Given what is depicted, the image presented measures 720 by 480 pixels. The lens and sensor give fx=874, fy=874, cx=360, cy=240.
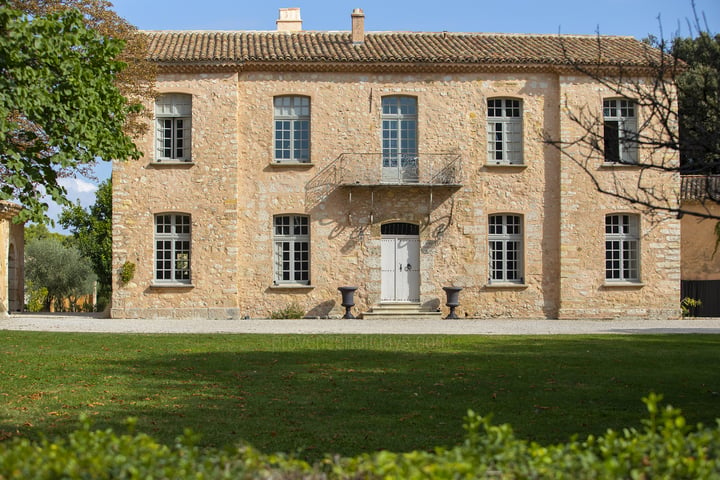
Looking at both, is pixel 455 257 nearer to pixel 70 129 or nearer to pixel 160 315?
pixel 160 315

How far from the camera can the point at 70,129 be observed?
34.3 feet

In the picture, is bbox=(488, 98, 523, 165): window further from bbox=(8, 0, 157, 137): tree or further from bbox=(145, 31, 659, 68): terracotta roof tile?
bbox=(8, 0, 157, 137): tree

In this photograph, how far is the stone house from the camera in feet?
78.5

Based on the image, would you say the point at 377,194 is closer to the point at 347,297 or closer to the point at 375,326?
the point at 347,297

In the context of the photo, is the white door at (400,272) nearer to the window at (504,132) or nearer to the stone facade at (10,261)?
the window at (504,132)

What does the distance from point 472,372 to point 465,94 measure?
48.0ft

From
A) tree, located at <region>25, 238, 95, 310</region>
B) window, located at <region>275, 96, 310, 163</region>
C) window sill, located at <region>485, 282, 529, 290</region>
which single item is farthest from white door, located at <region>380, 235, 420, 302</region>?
tree, located at <region>25, 238, 95, 310</region>

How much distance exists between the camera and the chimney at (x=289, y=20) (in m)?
27.5

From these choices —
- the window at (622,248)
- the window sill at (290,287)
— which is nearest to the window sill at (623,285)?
the window at (622,248)

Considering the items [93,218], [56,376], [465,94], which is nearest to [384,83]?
[465,94]

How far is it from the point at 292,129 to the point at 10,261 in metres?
9.60

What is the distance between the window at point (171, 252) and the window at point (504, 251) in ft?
27.9

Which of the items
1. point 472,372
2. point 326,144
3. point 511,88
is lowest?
point 472,372

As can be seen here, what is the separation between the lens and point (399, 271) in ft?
80.1
